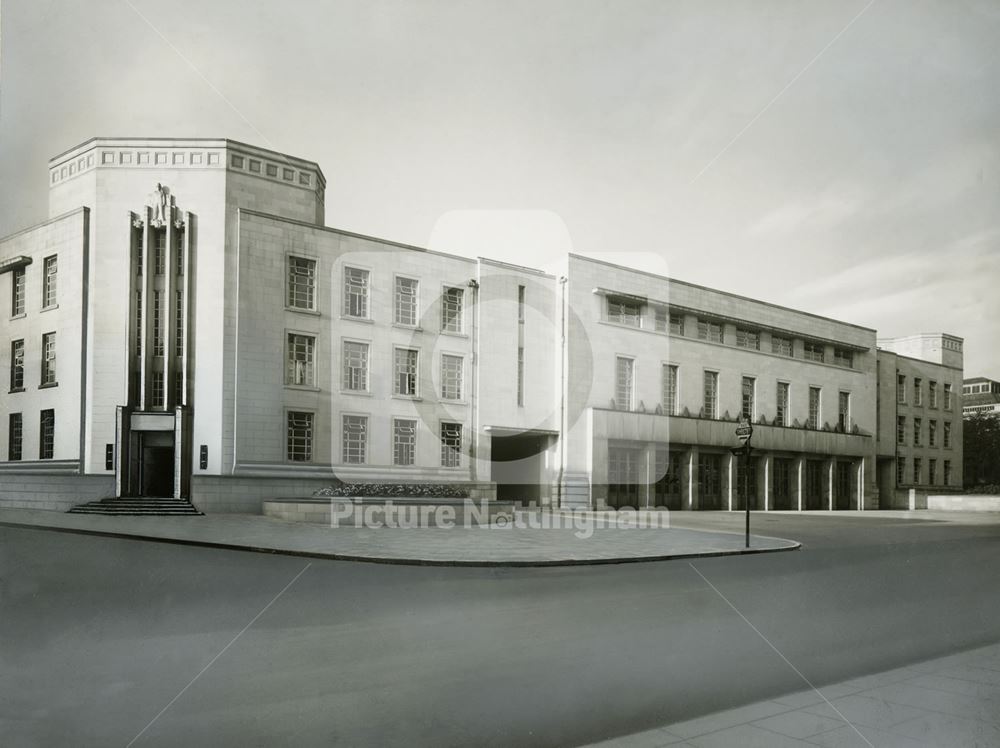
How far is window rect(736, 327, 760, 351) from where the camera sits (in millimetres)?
33750

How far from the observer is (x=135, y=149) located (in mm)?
6973

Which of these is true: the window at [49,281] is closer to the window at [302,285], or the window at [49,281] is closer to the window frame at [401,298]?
the window at [302,285]

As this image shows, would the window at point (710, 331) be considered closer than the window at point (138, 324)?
No

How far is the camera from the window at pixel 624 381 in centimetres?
3131

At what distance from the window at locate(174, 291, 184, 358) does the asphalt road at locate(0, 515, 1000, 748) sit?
386cm

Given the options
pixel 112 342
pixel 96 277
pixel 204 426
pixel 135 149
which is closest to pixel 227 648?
pixel 135 149

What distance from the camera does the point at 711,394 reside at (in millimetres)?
34031

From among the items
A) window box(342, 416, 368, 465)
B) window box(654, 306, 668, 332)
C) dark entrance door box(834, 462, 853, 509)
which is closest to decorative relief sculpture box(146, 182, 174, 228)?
window box(342, 416, 368, 465)

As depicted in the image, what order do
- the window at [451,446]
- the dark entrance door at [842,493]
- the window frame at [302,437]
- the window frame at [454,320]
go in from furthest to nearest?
the dark entrance door at [842,493] < the window frame at [454,320] < the window at [451,446] < the window frame at [302,437]

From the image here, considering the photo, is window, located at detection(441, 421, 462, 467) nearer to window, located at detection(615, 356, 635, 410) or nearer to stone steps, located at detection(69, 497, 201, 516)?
window, located at detection(615, 356, 635, 410)

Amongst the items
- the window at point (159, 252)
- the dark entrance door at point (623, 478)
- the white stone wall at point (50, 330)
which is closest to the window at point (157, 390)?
the window at point (159, 252)

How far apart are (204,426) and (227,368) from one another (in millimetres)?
1860

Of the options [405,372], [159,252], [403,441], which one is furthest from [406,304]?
[159,252]

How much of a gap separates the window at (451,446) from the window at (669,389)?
11464 millimetres
